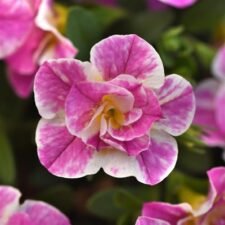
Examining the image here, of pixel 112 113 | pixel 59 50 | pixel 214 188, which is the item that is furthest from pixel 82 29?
pixel 214 188

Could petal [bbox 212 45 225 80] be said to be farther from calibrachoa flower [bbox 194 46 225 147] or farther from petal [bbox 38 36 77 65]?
petal [bbox 38 36 77 65]

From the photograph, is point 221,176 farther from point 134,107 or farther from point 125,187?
A: point 125,187

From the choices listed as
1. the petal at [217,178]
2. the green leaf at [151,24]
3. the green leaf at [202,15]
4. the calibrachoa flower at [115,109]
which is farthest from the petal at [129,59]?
the green leaf at [202,15]

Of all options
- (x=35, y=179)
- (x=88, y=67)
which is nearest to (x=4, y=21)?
(x=88, y=67)

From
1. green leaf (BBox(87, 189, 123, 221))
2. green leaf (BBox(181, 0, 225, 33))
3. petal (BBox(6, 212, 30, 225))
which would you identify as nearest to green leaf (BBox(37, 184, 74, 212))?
green leaf (BBox(87, 189, 123, 221))

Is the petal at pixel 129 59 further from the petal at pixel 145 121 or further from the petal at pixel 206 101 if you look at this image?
the petal at pixel 206 101

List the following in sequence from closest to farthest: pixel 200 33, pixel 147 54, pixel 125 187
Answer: pixel 147 54 → pixel 125 187 → pixel 200 33
